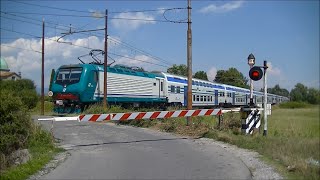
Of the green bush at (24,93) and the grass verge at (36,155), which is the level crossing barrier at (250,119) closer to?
the grass verge at (36,155)

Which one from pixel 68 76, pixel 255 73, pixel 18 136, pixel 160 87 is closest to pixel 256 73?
pixel 255 73

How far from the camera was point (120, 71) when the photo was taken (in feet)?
104

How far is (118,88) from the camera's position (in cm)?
3092

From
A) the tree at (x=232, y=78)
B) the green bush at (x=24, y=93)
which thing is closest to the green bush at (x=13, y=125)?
the green bush at (x=24, y=93)

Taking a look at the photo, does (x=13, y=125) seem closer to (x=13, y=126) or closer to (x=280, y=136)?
(x=13, y=126)

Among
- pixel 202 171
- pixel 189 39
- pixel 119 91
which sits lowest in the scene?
pixel 202 171

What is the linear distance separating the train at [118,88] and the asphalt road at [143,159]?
39.2ft

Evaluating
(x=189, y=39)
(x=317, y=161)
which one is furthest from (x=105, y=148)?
(x=189, y=39)

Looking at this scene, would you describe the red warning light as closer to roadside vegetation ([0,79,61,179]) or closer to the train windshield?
roadside vegetation ([0,79,61,179])

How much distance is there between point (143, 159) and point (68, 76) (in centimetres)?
1909

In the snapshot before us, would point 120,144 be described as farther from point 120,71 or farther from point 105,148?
point 120,71

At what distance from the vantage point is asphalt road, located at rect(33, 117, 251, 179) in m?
8.77

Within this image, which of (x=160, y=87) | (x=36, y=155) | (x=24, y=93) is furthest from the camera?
(x=24, y=93)

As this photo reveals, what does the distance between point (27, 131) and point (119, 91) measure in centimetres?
1888
